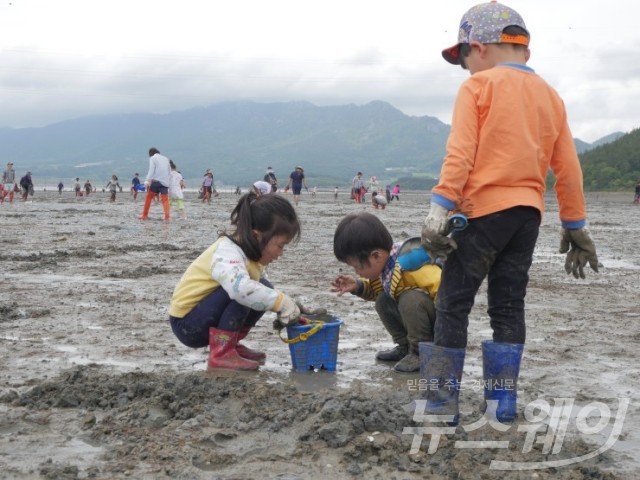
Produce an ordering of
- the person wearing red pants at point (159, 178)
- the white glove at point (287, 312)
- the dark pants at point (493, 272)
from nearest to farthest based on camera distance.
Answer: the dark pants at point (493, 272)
the white glove at point (287, 312)
the person wearing red pants at point (159, 178)

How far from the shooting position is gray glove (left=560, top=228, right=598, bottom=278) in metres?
3.88

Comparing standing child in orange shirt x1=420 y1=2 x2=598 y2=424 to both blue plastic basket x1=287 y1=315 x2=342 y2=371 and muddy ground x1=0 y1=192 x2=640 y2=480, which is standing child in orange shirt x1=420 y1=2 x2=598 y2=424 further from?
blue plastic basket x1=287 y1=315 x2=342 y2=371

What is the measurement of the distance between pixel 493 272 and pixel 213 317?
168cm

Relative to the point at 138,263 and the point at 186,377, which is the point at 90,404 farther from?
the point at 138,263

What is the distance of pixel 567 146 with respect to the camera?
12.3 ft

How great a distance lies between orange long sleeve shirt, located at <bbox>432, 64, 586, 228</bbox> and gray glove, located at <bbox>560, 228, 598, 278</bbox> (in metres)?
0.46

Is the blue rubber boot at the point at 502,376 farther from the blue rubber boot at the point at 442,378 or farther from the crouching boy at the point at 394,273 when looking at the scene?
the crouching boy at the point at 394,273

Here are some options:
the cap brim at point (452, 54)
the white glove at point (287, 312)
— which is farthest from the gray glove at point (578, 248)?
the white glove at point (287, 312)

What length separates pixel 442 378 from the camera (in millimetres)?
3578

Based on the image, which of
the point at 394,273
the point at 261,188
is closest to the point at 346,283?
the point at 394,273

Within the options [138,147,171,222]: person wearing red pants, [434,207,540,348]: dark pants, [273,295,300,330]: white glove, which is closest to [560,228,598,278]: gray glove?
[434,207,540,348]: dark pants

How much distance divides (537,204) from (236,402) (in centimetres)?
165

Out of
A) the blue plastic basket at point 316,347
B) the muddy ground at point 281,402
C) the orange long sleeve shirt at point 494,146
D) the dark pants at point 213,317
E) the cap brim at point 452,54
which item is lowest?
the muddy ground at point 281,402

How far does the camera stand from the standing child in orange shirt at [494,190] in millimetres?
3441
